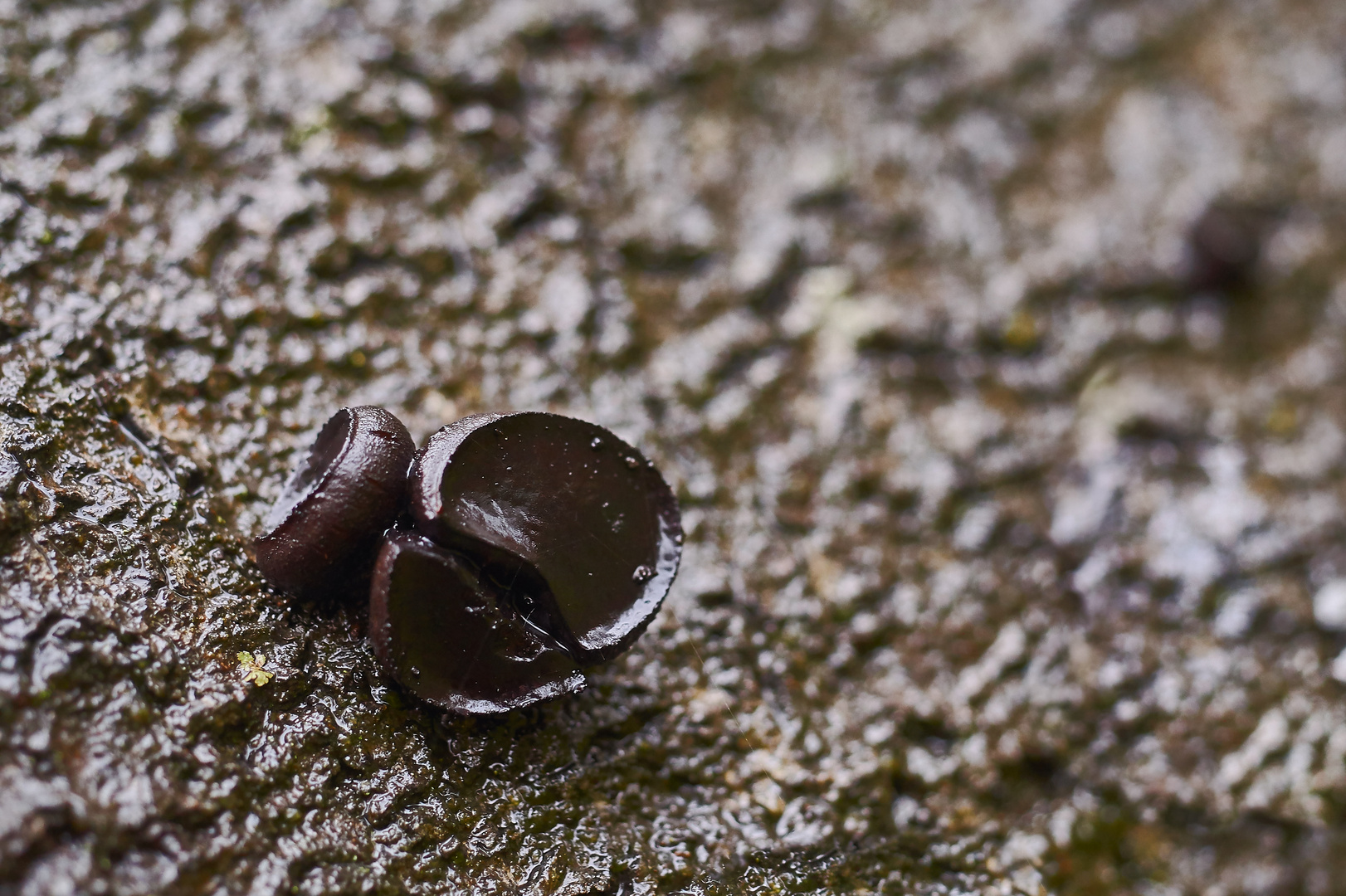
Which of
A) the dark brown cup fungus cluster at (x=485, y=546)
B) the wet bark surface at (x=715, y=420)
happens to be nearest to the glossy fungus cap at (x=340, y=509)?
the dark brown cup fungus cluster at (x=485, y=546)

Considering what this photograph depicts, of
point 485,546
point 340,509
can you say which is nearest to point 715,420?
point 485,546

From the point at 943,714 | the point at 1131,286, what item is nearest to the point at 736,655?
the point at 943,714

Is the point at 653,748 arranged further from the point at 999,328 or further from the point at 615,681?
the point at 999,328

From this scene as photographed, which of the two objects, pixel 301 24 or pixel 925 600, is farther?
pixel 301 24

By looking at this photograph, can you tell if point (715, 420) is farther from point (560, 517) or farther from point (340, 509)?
point (340, 509)

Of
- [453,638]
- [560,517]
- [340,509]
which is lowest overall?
[453,638]

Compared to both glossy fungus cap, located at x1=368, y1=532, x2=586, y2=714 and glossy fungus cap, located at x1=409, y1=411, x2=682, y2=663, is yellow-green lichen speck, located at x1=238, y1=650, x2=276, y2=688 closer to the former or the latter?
glossy fungus cap, located at x1=368, y1=532, x2=586, y2=714
